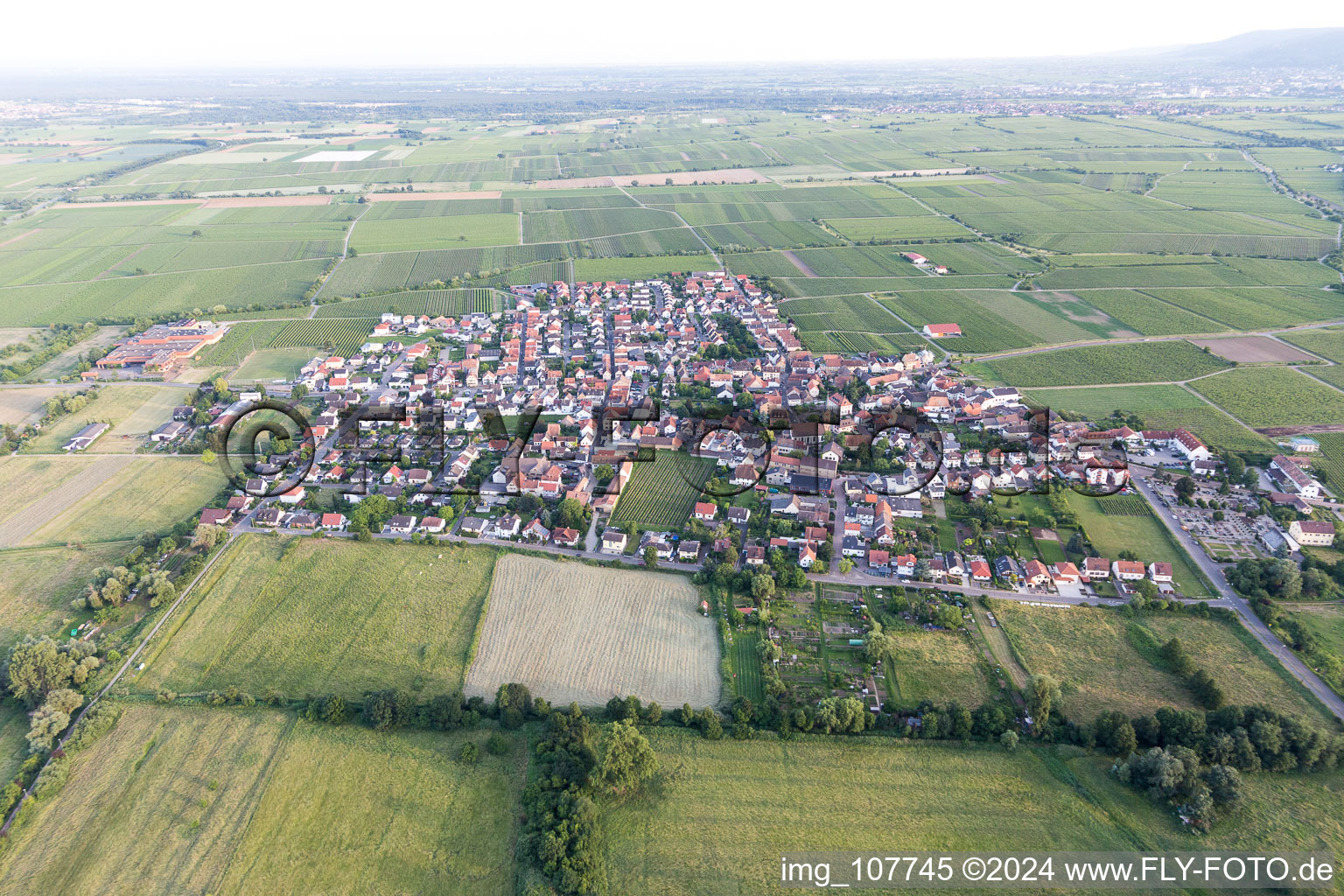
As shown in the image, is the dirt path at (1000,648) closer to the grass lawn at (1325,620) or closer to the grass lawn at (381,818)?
the grass lawn at (1325,620)

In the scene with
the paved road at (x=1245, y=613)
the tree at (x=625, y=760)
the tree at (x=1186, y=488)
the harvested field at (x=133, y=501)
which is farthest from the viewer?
the tree at (x=1186, y=488)

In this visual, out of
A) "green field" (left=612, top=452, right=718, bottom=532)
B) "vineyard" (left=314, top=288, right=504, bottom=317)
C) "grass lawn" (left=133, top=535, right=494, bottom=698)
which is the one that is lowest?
"grass lawn" (left=133, top=535, right=494, bottom=698)

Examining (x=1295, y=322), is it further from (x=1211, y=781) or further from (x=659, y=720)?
(x=659, y=720)

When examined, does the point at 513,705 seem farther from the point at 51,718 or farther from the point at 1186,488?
the point at 1186,488

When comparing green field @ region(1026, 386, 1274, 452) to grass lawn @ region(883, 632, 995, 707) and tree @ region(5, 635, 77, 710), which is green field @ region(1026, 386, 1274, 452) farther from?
tree @ region(5, 635, 77, 710)

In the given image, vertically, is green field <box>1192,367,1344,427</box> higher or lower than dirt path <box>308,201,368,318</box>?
lower

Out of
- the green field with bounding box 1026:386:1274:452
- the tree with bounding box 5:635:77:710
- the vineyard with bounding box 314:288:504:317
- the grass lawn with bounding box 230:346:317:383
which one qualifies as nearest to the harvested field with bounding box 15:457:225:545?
Answer: the tree with bounding box 5:635:77:710

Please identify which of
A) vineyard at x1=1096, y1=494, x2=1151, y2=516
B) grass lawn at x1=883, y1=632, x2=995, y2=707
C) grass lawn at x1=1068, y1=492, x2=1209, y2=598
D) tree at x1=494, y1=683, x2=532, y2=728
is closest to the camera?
tree at x1=494, y1=683, x2=532, y2=728

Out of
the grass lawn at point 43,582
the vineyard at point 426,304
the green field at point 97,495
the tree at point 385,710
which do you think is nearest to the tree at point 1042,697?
the tree at point 385,710
